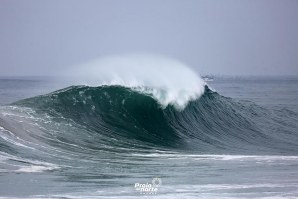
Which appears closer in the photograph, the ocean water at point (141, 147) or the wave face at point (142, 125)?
the ocean water at point (141, 147)

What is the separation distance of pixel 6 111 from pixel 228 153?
679cm

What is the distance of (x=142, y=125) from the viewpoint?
17.8 metres

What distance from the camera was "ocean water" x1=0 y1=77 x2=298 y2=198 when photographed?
8766 millimetres

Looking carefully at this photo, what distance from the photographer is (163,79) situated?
25.0m

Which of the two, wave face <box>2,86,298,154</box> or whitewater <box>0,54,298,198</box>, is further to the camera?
wave face <box>2,86,298,154</box>

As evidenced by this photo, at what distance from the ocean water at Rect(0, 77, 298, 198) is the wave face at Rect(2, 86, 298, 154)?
32 mm

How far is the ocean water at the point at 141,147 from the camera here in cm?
877

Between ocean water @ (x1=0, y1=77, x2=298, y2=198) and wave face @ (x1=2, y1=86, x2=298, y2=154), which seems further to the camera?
wave face @ (x1=2, y1=86, x2=298, y2=154)

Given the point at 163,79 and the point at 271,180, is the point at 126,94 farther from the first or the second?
the point at 271,180

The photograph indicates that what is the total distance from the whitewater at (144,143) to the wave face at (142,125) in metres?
0.04

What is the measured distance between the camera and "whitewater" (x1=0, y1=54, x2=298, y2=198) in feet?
28.9

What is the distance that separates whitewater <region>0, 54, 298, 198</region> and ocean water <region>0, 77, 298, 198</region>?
0.07 ft

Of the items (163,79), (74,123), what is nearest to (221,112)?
(163,79)

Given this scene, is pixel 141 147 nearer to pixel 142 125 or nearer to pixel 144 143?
pixel 144 143
